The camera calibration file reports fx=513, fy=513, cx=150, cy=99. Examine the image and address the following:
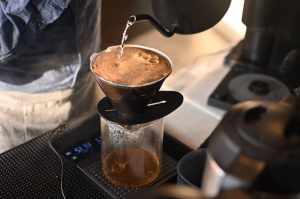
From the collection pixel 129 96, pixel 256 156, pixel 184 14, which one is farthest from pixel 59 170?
pixel 256 156

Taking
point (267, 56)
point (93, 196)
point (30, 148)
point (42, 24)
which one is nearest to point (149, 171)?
point (93, 196)

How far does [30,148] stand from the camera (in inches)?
32.5

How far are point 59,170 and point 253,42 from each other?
497 mm

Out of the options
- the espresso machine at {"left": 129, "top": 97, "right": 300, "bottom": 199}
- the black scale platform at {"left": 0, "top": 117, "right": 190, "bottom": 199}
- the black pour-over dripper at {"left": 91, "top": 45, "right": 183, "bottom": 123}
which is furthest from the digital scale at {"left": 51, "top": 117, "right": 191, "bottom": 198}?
the espresso machine at {"left": 129, "top": 97, "right": 300, "bottom": 199}

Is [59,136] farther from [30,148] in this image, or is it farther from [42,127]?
[42,127]

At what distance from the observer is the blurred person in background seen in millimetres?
865

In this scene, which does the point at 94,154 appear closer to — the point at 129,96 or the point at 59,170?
the point at 59,170

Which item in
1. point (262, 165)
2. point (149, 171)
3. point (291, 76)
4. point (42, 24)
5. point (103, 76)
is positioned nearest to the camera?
point (262, 165)

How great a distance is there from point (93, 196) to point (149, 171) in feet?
0.31

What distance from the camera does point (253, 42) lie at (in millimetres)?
1057

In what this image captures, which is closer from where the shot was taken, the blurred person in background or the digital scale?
the digital scale

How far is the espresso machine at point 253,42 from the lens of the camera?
80 cm

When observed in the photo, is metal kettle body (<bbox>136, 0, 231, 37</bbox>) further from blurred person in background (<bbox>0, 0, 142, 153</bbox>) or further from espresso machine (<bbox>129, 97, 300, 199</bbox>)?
espresso machine (<bbox>129, 97, 300, 199</bbox>)

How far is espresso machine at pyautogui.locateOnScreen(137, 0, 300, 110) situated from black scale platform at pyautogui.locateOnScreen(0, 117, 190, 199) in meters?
0.20
